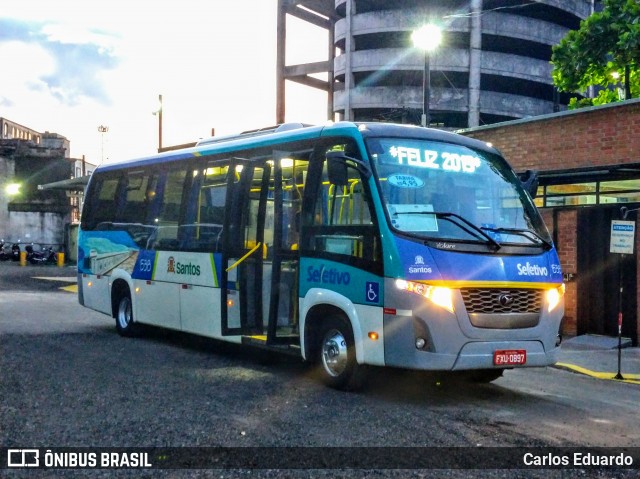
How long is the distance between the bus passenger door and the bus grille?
10.6 feet

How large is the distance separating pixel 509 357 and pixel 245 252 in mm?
4051

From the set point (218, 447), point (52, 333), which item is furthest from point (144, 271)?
point (218, 447)

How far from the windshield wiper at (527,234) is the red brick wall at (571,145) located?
7173mm

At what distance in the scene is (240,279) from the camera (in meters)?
11.1

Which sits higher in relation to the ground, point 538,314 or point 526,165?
point 526,165

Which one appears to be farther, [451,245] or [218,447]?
[451,245]

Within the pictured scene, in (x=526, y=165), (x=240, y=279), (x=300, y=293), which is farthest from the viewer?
(x=526, y=165)

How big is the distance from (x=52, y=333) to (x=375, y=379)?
22.8ft

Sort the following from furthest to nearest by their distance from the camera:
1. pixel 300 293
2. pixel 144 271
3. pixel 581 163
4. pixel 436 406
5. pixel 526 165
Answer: pixel 526 165, pixel 581 163, pixel 144 271, pixel 300 293, pixel 436 406

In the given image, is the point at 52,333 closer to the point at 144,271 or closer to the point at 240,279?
the point at 144,271

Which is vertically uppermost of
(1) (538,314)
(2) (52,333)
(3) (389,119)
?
(3) (389,119)

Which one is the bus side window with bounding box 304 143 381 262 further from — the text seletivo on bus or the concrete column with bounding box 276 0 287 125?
the concrete column with bounding box 276 0 287 125

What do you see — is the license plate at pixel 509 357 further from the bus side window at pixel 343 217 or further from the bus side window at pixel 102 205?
the bus side window at pixel 102 205

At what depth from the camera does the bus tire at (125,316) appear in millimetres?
14344
